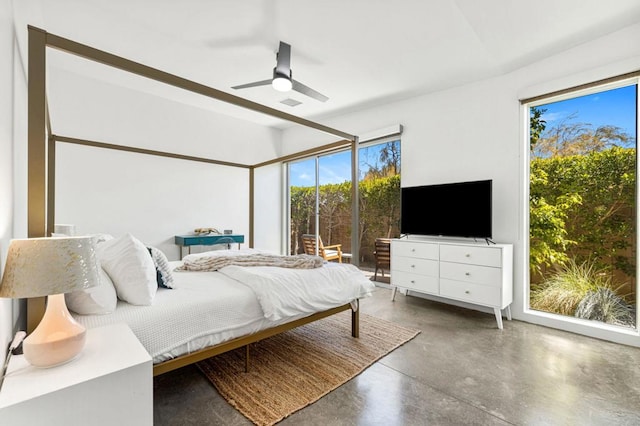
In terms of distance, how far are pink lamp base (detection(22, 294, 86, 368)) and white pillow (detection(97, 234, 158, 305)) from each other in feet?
1.69

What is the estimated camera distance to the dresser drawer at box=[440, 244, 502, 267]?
9.67 ft

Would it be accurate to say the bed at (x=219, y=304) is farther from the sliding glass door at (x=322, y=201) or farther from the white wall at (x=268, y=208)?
the white wall at (x=268, y=208)

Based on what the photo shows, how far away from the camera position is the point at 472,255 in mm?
3100

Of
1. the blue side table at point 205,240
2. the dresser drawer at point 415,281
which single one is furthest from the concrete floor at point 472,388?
the blue side table at point 205,240

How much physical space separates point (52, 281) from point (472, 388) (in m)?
2.23

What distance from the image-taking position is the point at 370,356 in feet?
7.47

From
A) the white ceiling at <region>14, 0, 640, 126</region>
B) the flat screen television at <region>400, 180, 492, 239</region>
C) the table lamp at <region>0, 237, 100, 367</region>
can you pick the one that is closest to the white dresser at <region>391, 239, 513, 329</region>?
the flat screen television at <region>400, 180, 492, 239</region>

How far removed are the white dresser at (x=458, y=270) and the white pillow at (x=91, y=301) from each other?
300 centimetres

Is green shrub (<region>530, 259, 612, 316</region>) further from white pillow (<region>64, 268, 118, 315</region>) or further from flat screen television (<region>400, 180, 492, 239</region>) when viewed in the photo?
white pillow (<region>64, 268, 118, 315</region>)

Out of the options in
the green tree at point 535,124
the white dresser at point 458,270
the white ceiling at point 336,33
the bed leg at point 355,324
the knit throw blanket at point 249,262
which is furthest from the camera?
the green tree at point 535,124

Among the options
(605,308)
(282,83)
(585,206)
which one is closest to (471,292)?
(605,308)

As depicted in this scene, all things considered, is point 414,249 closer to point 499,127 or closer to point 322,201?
point 499,127

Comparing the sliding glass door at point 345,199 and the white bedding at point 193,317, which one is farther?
the sliding glass door at point 345,199

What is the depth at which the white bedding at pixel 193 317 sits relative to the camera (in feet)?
4.76
